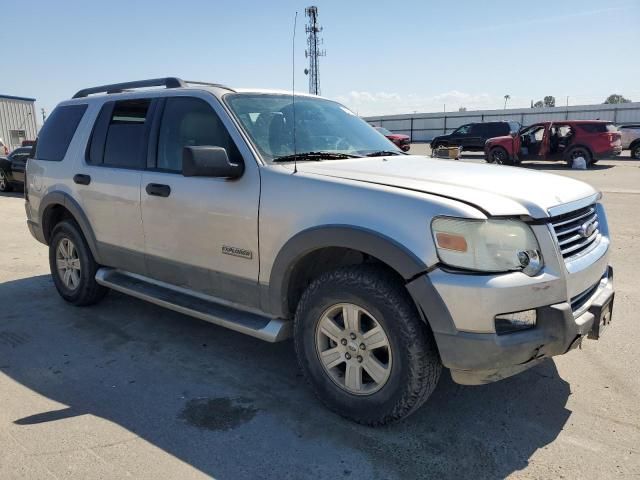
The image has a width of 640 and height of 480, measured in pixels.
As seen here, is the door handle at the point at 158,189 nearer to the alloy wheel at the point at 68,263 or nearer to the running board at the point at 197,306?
the running board at the point at 197,306

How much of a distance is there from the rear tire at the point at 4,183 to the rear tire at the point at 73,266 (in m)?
11.2

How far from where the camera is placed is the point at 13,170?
1445 cm

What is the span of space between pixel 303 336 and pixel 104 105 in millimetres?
2982

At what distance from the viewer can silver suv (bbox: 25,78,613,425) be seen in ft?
8.55

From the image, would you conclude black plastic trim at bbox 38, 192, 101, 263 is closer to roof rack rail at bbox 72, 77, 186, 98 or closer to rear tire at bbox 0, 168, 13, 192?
roof rack rail at bbox 72, 77, 186, 98

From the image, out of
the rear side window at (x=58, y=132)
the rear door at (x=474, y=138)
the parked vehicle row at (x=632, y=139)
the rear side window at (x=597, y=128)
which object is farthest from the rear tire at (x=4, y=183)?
the parked vehicle row at (x=632, y=139)

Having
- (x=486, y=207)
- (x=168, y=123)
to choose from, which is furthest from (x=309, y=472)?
(x=168, y=123)

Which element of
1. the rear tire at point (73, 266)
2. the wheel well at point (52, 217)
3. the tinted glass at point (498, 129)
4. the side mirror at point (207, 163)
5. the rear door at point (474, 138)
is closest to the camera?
the side mirror at point (207, 163)

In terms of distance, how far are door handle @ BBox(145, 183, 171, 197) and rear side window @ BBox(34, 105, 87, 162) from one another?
4.96 feet

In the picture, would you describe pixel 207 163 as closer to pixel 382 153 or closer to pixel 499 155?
pixel 382 153

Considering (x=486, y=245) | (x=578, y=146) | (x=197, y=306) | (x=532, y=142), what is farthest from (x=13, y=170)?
(x=578, y=146)

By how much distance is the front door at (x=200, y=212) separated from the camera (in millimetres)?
3418

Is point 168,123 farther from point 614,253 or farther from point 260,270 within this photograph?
point 614,253

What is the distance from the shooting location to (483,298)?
8.25 ft
